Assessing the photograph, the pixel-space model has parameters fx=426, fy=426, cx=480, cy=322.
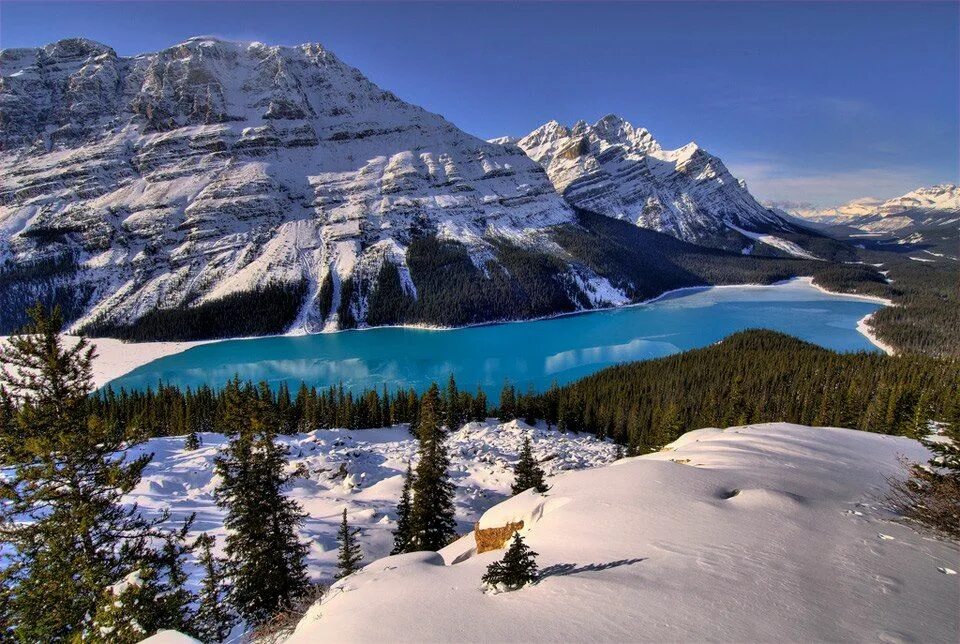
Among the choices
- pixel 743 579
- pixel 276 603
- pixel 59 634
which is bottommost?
pixel 276 603

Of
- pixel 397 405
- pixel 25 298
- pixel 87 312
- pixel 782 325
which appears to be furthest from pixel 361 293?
pixel 782 325

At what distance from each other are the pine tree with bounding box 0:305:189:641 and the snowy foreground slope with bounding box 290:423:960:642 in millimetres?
5710

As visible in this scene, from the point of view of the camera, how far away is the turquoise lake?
108562mm

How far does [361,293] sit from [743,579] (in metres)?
185

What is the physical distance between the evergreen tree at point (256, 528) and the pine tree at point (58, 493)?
18.3ft

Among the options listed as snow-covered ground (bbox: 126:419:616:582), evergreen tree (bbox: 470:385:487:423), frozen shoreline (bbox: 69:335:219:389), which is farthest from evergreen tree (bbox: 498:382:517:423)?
frozen shoreline (bbox: 69:335:219:389)

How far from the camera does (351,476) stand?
38594mm

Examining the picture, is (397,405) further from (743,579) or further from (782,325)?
(782,325)

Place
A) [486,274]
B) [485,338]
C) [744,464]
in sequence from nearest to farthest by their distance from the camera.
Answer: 1. [744,464]
2. [485,338]
3. [486,274]

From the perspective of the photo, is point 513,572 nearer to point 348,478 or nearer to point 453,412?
point 348,478

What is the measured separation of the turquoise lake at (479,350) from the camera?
109m

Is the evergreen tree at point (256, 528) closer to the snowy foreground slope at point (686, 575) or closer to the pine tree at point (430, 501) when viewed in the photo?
the pine tree at point (430, 501)

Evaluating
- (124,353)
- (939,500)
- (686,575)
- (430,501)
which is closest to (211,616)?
(430,501)

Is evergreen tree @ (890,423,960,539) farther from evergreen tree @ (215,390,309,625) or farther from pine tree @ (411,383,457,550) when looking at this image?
evergreen tree @ (215,390,309,625)
